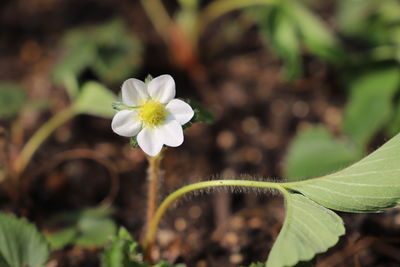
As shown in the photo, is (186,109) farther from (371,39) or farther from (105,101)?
(371,39)

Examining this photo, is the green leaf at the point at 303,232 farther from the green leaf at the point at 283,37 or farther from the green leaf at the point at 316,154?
the green leaf at the point at 283,37

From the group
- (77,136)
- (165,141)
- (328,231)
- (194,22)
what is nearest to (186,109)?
(165,141)

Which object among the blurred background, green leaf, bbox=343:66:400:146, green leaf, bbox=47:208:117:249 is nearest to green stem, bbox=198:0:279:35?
the blurred background

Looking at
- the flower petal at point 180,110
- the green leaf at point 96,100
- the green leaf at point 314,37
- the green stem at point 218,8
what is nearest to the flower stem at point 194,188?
the flower petal at point 180,110

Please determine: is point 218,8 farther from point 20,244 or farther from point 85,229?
point 20,244

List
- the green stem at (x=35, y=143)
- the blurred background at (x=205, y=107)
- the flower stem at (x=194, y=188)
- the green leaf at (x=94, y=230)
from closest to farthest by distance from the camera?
the flower stem at (x=194, y=188) < the green leaf at (x=94, y=230) < the blurred background at (x=205, y=107) < the green stem at (x=35, y=143)

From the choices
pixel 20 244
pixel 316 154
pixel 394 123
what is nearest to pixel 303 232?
pixel 20 244
